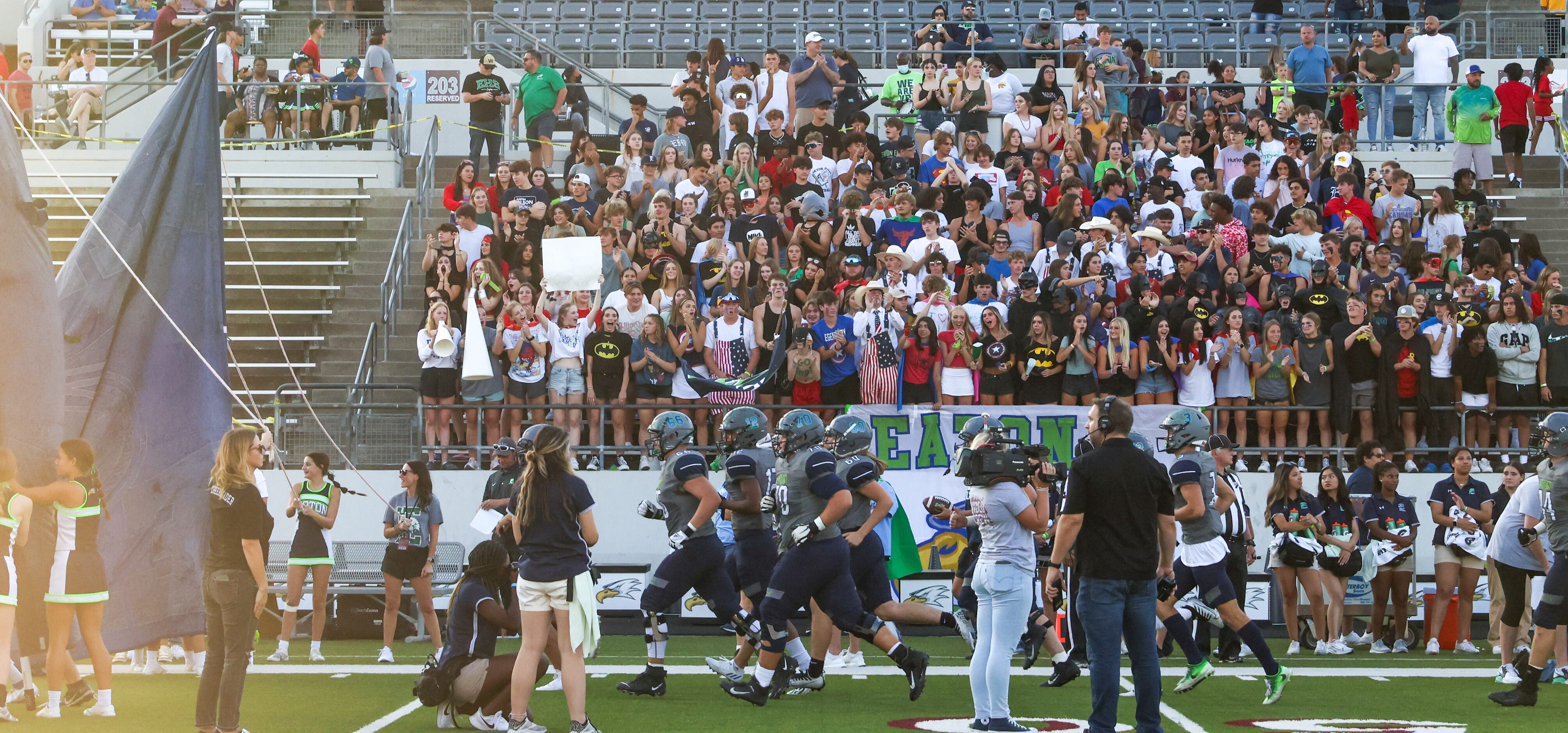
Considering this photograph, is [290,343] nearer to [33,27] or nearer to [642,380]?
[642,380]

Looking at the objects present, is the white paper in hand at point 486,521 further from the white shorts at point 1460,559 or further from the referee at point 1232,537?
the white shorts at point 1460,559

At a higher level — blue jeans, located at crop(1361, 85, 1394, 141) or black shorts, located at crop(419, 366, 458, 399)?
blue jeans, located at crop(1361, 85, 1394, 141)

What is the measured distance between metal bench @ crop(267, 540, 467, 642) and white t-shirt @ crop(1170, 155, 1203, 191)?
9401mm

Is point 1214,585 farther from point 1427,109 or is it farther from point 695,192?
point 1427,109

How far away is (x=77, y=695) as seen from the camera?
10.2 meters

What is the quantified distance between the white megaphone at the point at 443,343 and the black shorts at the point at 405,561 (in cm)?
303

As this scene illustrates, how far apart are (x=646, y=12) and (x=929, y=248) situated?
11729 mm

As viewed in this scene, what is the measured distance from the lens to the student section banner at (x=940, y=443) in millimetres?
16031

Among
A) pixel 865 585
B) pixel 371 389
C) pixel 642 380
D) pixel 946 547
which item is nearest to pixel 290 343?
pixel 371 389

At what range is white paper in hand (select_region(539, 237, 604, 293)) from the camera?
17.0 m

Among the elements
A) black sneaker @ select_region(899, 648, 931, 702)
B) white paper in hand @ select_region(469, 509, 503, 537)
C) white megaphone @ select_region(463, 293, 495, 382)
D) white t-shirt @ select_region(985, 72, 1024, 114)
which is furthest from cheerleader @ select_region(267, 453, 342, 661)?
white t-shirt @ select_region(985, 72, 1024, 114)

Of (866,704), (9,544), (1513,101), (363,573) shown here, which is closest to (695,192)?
(363,573)

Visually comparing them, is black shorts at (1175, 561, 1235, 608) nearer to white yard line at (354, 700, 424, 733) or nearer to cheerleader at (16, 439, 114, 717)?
white yard line at (354, 700, 424, 733)

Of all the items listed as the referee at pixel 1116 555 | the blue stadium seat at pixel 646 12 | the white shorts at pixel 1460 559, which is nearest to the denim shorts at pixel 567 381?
the white shorts at pixel 1460 559
